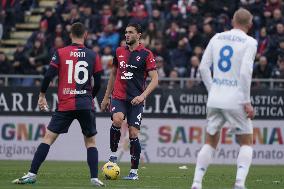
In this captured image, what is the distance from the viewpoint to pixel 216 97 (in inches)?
471

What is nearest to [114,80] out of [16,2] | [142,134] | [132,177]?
[132,177]

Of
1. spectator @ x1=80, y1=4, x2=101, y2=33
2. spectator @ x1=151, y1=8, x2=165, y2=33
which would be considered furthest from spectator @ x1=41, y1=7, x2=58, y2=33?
spectator @ x1=151, y1=8, x2=165, y2=33

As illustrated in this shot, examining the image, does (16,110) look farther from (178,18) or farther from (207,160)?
(207,160)

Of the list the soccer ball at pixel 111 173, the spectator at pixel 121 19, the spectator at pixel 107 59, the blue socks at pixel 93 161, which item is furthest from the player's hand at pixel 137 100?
the spectator at pixel 121 19

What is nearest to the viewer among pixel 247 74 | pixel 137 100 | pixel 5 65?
pixel 247 74

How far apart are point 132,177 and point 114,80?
1.75 metres

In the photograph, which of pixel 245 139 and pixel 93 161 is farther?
pixel 93 161

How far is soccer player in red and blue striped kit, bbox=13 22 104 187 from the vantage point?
13.9 metres

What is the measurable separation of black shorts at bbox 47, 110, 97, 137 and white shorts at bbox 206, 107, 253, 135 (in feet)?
8.17

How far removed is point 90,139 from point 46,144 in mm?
658

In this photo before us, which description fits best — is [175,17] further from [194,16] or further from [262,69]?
[262,69]

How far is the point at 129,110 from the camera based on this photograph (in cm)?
1597

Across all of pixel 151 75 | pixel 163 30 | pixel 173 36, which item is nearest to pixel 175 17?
pixel 163 30

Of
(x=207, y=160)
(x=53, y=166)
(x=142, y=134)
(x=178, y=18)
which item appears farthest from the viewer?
(x=178, y=18)
